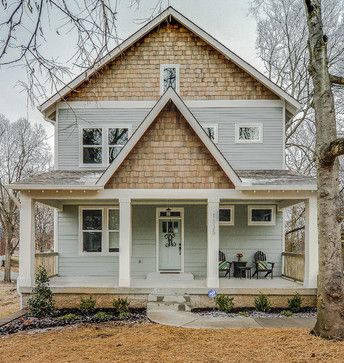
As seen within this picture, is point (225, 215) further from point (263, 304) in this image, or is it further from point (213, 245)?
point (263, 304)

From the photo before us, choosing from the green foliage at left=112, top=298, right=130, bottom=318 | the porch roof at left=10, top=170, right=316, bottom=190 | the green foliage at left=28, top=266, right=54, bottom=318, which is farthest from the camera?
the porch roof at left=10, top=170, right=316, bottom=190

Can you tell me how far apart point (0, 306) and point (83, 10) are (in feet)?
44.4

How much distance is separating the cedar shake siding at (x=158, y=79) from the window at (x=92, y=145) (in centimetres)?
109

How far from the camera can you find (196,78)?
14078 mm

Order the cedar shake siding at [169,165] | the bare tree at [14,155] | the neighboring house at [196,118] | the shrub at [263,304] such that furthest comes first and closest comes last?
the bare tree at [14,155], the neighboring house at [196,118], the cedar shake siding at [169,165], the shrub at [263,304]

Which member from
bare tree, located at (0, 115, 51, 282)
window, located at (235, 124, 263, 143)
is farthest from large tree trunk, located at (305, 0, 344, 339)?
bare tree, located at (0, 115, 51, 282)

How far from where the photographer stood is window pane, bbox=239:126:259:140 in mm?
14234

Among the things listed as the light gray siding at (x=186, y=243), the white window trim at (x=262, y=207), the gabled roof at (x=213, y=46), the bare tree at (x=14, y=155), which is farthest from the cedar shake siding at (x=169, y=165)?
the bare tree at (x=14, y=155)

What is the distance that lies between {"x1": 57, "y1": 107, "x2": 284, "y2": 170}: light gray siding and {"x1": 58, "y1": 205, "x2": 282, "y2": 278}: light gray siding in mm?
1767

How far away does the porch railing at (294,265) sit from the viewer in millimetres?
12227

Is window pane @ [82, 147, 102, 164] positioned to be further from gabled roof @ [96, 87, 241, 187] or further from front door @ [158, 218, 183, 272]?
gabled roof @ [96, 87, 241, 187]

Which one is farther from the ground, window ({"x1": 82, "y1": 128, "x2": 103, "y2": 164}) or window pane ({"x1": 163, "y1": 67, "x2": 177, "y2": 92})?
window pane ({"x1": 163, "y1": 67, "x2": 177, "y2": 92})

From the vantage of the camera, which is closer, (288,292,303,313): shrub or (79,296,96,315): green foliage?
(79,296,96,315): green foliage

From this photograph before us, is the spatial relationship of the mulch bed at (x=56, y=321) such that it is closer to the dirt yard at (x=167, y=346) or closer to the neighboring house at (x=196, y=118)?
the dirt yard at (x=167, y=346)
